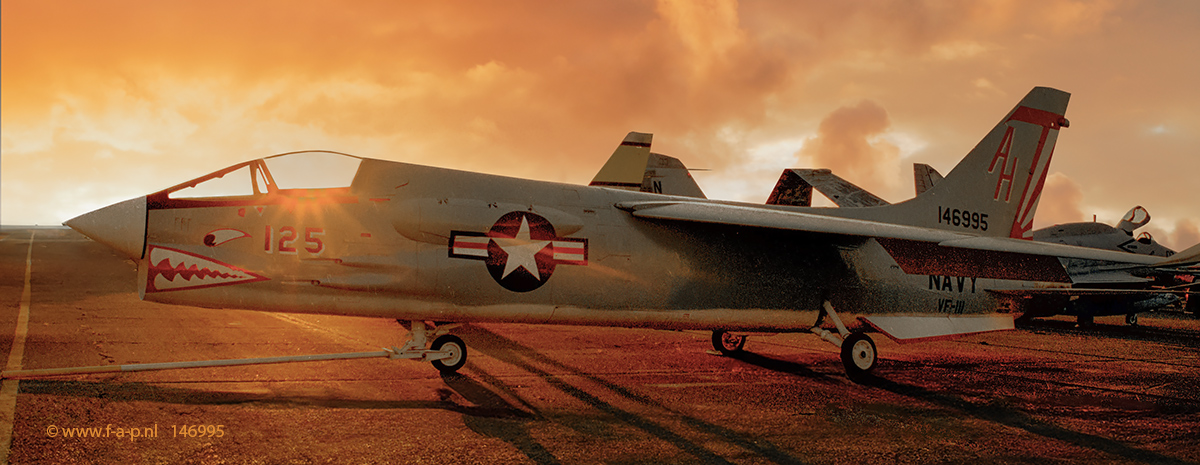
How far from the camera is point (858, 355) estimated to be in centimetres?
966

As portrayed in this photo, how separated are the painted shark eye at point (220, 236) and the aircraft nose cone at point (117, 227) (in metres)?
0.60

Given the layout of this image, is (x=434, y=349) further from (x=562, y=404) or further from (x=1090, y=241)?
(x=1090, y=241)

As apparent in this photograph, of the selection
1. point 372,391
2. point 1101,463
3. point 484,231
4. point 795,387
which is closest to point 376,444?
point 372,391

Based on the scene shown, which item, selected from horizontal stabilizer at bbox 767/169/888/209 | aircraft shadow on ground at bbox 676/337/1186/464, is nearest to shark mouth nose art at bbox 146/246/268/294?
aircraft shadow on ground at bbox 676/337/1186/464

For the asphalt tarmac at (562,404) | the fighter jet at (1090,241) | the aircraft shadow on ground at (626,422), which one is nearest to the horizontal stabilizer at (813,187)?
the fighter jet at (1090,241)

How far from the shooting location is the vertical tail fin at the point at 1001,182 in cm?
1216

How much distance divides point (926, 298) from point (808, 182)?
9.46m

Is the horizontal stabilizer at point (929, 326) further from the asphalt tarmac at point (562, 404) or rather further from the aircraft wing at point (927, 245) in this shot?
the aircraft wing at point (927, 245)

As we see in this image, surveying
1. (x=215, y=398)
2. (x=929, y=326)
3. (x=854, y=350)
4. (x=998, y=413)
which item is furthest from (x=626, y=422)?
(x=929, y=326)

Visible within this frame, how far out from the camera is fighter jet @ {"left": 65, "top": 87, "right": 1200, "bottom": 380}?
24.0ft

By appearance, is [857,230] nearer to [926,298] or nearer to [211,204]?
[926,298]

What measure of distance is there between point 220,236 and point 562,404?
13.8 ft

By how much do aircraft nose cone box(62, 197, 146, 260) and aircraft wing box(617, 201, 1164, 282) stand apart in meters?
5.63

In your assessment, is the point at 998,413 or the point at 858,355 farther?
the point at 858,355
